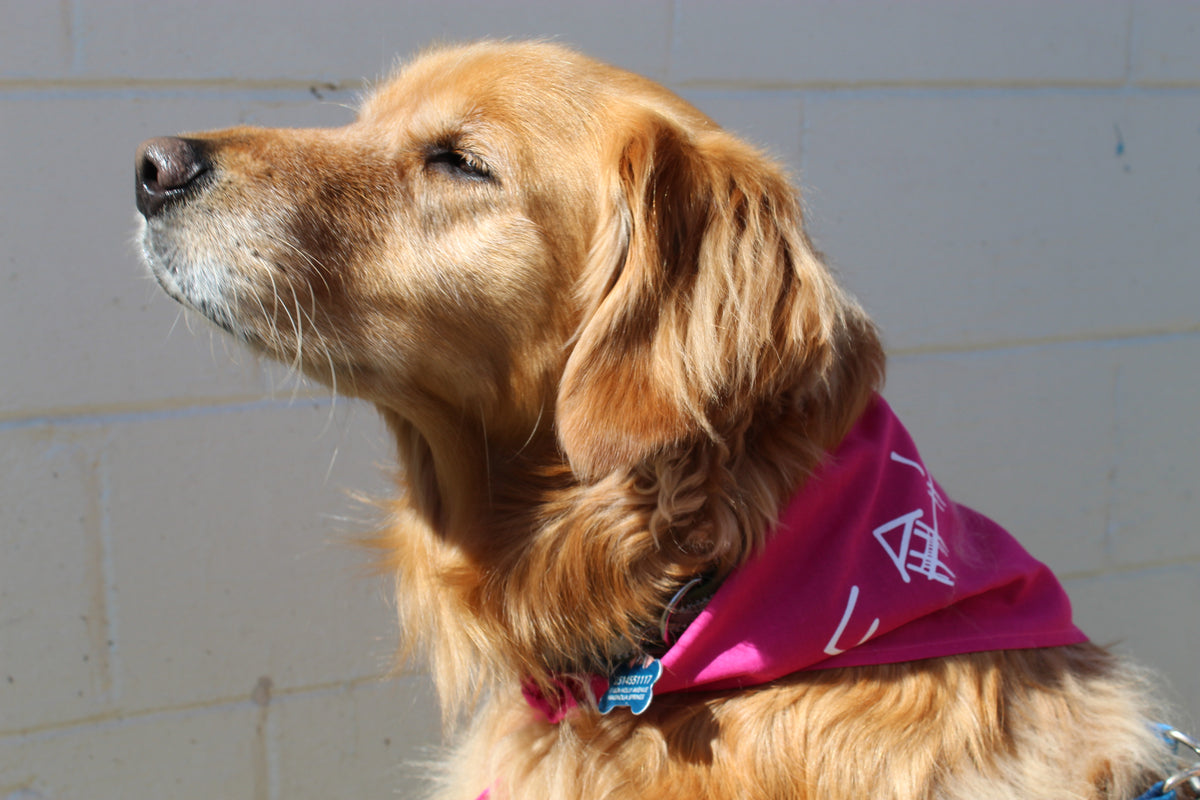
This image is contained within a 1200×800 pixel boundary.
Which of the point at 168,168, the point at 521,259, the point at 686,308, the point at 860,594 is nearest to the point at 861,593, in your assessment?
the point at 860,594

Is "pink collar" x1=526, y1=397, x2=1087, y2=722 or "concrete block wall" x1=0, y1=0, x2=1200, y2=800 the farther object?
"concrete block wall" x1=0, y1=0, x2=1200, y2=800

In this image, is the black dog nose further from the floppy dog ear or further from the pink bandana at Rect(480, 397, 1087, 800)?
the pink bandana at Rect(480, 397, 1087, 800)

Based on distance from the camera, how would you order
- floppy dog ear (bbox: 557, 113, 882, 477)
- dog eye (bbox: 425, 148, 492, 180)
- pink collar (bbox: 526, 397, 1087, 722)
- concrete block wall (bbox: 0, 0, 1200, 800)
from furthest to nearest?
concrete block wall (bbox: 0, 0, 1200, 800)
dog eye (bbox: 425, 148, 492, 180)
pink collar (bbox: 526, 397, 1087, 722)
floppy dog ear (bbox: 557, 113, 882, 477)

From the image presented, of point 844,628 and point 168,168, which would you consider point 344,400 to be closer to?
point 168,168

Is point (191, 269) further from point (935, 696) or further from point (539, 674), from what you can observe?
point (935, 696)

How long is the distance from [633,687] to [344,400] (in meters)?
1.21

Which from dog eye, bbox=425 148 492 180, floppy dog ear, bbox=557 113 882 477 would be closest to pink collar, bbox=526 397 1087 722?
floppy dog ear, bbox=557 113 882 477

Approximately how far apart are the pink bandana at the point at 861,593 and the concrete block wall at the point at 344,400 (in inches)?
33.1

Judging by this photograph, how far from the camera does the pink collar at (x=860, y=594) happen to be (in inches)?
59.5

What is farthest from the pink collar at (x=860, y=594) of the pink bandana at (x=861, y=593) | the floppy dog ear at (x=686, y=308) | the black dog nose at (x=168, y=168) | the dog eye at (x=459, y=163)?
the black dog nose at (x=168, y=168)

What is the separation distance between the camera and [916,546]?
160cm

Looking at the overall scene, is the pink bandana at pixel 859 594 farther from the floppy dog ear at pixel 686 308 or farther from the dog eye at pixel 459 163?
the dog eye at pixel 459 163

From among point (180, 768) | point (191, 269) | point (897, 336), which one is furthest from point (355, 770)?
point (897, 336)

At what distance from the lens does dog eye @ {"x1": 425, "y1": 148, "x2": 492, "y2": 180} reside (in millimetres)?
1614
